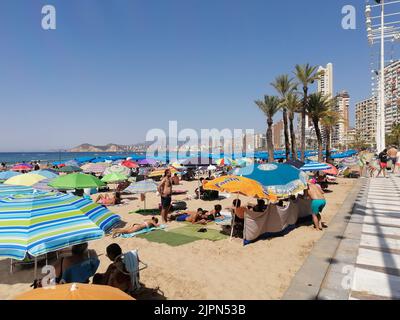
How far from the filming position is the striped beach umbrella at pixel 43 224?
139 inches

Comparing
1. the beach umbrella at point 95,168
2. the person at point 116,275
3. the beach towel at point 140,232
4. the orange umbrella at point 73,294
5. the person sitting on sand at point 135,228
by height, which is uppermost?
the orange umbrella at point 73,294

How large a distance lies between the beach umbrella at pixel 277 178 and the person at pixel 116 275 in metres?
3.90

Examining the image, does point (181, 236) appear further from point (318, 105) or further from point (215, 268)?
point (318, 105)

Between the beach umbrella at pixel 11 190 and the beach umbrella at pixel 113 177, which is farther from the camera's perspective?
the beach umbrella at pixel 113 177

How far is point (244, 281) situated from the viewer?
4898 mm

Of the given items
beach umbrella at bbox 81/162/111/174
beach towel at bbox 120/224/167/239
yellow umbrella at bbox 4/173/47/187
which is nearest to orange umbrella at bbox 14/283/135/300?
beach towel at bbox 120/224/167/239

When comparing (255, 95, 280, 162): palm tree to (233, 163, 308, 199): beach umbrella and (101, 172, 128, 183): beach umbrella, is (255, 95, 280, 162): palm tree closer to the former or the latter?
(101, 172, 128, 183): beach umbrella

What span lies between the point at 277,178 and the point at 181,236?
2.92m

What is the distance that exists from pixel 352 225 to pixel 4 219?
797 cm

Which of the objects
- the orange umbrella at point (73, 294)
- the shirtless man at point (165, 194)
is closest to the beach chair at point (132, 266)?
the orange umbrella at point (73, 294)

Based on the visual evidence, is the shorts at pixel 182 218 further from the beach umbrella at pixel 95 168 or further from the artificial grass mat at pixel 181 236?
the beach umbrella at pixel 95 168

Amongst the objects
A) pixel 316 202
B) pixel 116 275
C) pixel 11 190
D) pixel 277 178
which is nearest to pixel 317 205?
pixel 316 202
